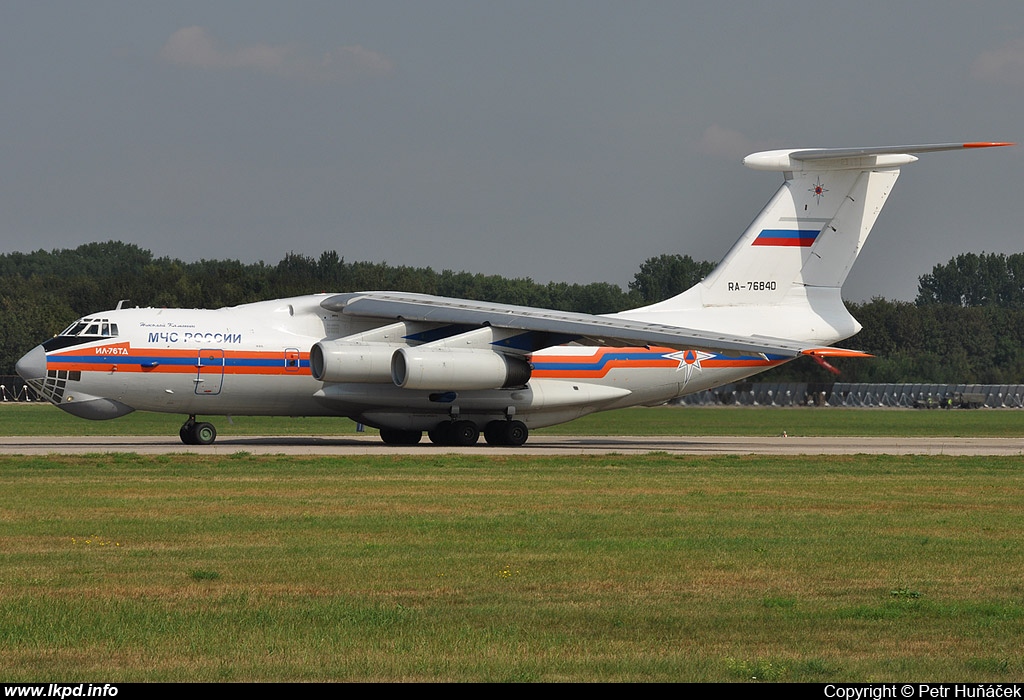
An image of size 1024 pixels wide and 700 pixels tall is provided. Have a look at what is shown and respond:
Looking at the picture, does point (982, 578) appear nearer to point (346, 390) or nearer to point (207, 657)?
point (207, 657)

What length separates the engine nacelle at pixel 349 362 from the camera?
23859 mm

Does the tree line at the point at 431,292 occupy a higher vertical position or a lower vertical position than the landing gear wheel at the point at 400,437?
higher

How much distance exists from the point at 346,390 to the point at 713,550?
15.2 m

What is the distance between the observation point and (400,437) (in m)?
26.8

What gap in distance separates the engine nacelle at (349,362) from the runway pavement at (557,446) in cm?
136

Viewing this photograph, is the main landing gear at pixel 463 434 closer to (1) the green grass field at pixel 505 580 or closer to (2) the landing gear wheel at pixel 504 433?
(2) the landing gear wheel at pixel 504 433

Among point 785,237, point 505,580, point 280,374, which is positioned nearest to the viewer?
point 505,580

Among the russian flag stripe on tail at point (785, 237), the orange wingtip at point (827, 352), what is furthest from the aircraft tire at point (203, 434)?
the russian flag stripe on tail at point (785, 237)

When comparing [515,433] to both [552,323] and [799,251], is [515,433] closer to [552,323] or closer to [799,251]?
[552,323]

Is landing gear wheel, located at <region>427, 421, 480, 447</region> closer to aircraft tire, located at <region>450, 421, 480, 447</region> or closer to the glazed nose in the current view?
aircraft tire, located at <region>450, 421, 480, 447</region>

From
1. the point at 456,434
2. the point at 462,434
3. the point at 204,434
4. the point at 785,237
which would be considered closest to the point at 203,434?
the point at 204,434

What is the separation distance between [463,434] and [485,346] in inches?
76.7
